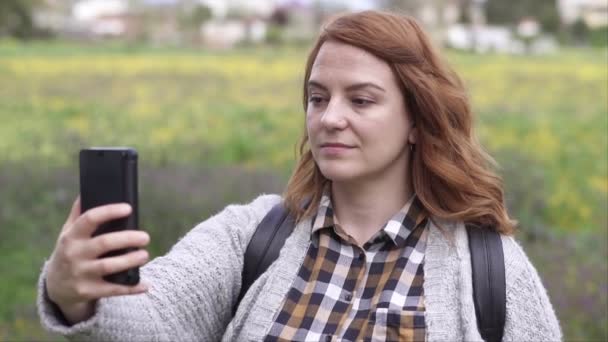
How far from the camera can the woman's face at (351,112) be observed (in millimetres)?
2205

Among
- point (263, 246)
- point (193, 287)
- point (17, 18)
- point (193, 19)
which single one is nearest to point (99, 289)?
point (193, 287)

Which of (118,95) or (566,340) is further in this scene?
(118,95)

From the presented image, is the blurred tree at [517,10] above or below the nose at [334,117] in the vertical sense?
below

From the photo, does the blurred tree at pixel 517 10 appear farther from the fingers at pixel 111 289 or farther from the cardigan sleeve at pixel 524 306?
the fingers at pixel 111 289

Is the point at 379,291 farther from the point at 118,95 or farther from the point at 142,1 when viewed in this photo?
the point at 142,1

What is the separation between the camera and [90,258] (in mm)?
1694

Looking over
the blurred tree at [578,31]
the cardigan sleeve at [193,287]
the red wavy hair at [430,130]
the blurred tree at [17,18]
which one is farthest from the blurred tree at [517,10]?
the cardigan sleeve at [193,287]

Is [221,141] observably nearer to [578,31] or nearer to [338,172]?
[338,172]

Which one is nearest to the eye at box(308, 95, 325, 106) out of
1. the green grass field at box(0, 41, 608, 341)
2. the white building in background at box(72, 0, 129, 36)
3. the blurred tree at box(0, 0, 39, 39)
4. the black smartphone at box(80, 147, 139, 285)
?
the black smartphone at box(80, 147, 139, 285)

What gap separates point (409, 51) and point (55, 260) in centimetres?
90

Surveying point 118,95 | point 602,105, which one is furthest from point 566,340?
point 118,95

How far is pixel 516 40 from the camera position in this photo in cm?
3888

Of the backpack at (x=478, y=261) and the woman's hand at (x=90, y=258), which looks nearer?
the woman's hand at (x=90, y=258)

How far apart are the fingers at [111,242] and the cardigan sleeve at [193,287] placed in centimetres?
25
